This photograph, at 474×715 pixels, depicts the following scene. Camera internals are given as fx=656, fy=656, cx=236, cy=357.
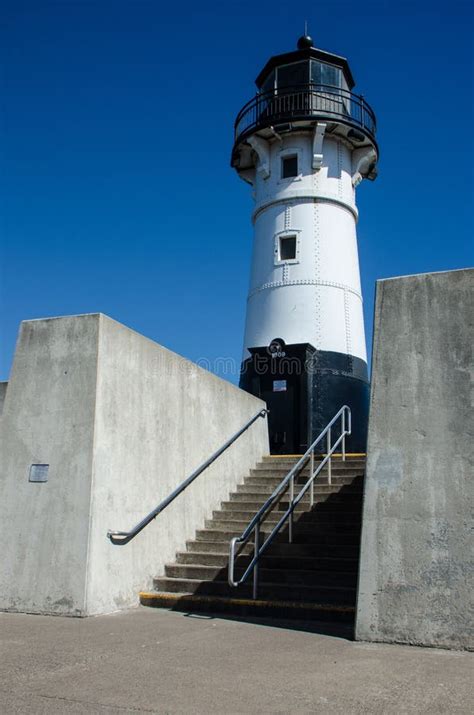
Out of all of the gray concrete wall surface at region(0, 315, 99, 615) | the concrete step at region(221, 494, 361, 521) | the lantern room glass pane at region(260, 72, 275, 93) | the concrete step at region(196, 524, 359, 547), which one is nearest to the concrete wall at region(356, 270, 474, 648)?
the concrete step at region(196, 524, 359, 547)

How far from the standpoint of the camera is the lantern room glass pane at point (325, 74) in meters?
16.3

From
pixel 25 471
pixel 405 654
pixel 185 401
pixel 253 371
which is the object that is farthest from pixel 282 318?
pixel 405 654

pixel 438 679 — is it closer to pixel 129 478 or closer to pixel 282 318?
pixel 129 478

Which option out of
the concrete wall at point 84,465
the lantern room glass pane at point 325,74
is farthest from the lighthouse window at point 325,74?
the concrete wall at point 84,465

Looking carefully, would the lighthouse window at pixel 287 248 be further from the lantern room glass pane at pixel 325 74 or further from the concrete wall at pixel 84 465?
the concrete wall at pixel 84 465

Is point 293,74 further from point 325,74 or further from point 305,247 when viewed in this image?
point 305,247

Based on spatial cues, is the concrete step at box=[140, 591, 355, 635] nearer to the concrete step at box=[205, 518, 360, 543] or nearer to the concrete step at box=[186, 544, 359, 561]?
the concrete step at box=[186, 544, 359, 561]

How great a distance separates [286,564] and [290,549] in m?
0.24

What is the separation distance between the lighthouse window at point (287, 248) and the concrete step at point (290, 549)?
8547 mm

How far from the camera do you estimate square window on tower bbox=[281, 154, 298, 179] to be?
15.8 meters

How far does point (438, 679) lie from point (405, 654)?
705mm

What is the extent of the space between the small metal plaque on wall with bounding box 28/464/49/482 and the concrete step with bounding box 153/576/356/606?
1.76 metres

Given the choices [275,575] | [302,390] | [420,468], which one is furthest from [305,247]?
[420,468]

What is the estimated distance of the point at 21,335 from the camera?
7.18 m
